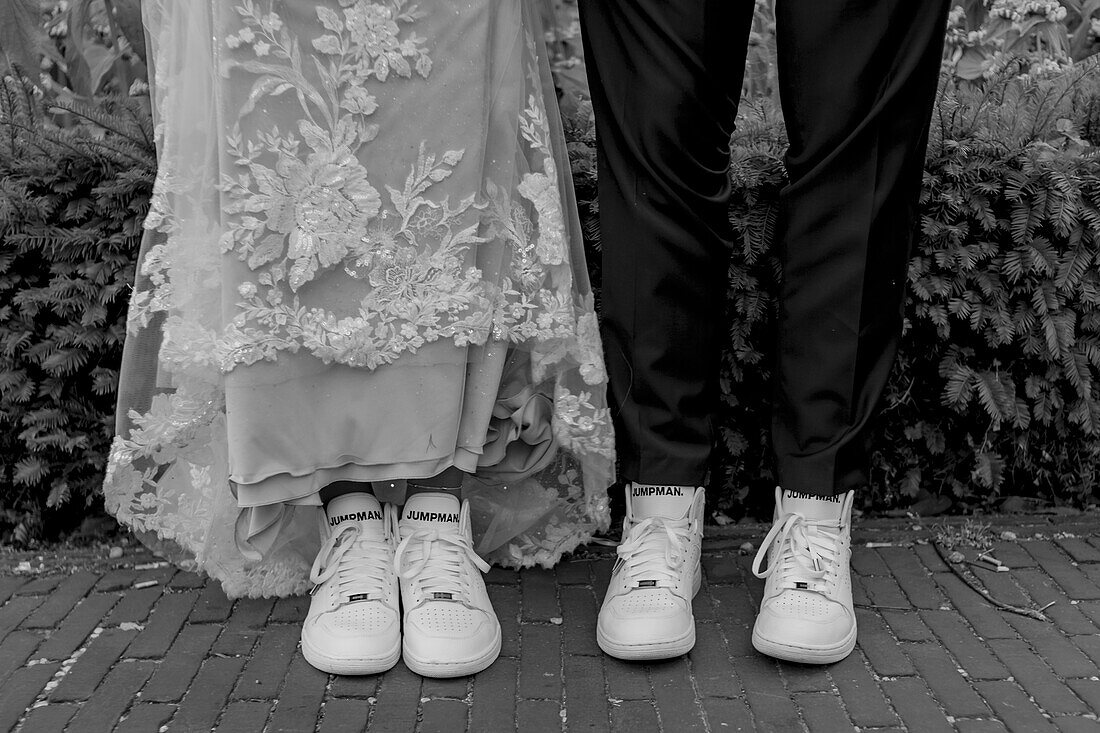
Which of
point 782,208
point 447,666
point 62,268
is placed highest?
point 782,208

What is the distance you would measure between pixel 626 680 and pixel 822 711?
0.34 metres

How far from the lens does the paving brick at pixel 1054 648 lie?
173cm

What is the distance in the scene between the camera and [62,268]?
2195 mm

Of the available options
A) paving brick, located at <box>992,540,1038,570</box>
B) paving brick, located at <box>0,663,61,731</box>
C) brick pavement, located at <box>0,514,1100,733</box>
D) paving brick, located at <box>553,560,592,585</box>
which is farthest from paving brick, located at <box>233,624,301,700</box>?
paving brick, located at <box>992,540,1038,570</box>

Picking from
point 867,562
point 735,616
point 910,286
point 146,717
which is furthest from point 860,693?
point 146,717

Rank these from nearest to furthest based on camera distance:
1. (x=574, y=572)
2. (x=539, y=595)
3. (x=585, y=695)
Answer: (x=585, y=695), (x=539, y=595), (x=574, y=572)

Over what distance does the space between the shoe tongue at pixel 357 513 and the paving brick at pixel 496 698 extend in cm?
36

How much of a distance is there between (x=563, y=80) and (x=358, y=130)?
113 centimetres

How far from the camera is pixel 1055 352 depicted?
2.24 metres

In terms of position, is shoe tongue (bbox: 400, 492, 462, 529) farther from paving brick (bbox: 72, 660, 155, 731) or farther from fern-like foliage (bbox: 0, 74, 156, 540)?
fern-like foliage (bbox: 0, 74, 156, 540)

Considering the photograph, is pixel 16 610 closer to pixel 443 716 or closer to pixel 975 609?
pixel 443 716

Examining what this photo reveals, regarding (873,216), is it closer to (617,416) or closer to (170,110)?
(617,416)

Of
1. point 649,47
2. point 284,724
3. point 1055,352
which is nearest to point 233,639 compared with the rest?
point 284,724

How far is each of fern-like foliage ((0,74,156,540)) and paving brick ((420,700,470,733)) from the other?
44.8 inches
